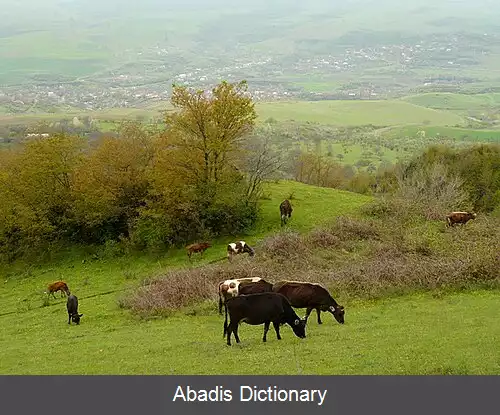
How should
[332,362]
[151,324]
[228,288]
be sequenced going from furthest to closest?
[151,324] < [228,288] < [332,362]

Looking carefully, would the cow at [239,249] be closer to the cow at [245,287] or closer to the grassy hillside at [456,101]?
the cow at [245,287]

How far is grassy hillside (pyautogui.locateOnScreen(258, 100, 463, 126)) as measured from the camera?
5924 inches

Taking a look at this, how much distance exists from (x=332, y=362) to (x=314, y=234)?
21.7m

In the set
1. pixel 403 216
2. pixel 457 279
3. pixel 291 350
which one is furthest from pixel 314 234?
pixel 291 350

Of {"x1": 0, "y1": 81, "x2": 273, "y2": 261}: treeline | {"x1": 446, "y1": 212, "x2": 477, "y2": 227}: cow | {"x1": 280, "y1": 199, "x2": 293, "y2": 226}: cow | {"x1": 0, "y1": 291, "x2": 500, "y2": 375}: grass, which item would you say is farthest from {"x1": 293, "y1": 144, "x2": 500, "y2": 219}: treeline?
{"x1": 0, "y1": 291, "x2": 500, "y2": 375}: grass

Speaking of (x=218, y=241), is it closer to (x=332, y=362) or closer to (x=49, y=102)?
(x=332, y=362)

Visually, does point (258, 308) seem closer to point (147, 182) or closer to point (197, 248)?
point (197, 248)

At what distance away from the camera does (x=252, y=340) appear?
18.2 m

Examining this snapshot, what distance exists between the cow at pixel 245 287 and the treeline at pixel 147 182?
1890 cm

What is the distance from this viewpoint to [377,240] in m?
35.8

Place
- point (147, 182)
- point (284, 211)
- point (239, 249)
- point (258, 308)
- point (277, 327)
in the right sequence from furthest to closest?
point (147, 182)
point (284, 211)
point (239, 249)
point (277, 327)
point (258, 308)

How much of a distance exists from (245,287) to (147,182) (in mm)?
25136

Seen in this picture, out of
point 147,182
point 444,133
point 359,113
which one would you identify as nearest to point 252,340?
point 147,182

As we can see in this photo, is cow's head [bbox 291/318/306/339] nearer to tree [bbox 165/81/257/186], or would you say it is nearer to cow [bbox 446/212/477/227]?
cow [bbox 446/212/477/227]
